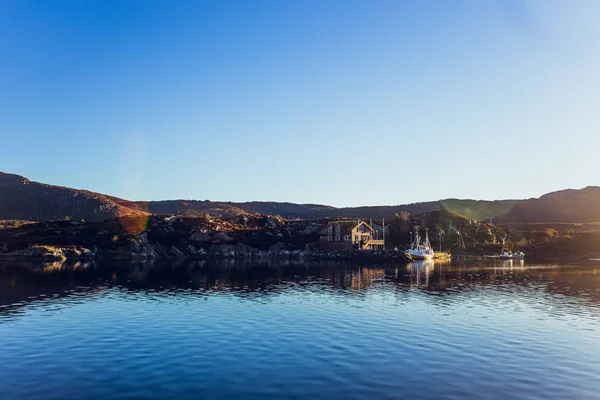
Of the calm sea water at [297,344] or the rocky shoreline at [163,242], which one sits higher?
the rocky shoreline at [163,242]

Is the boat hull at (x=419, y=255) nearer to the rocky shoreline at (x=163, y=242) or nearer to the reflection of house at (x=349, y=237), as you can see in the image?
the rocky shoreline at (x=163, y=242)

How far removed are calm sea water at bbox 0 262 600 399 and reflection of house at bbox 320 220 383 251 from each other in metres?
107

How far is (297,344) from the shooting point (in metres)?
34.0

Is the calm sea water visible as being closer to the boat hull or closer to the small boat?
the boat hull

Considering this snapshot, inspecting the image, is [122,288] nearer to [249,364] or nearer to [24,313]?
[24,313]

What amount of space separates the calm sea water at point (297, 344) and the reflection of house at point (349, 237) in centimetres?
10673

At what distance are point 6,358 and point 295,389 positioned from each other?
2016 cm

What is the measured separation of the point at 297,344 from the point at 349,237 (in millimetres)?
142101

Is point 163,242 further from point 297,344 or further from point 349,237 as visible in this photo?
point 297,344

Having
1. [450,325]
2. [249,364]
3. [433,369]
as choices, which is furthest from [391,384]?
[450,325]

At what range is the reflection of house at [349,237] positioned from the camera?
17462 centimetres

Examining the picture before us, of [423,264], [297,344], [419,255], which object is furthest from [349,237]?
[297,344]

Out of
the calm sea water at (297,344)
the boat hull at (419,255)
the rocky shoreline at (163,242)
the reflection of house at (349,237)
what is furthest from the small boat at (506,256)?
the calm sea water at (297,344)

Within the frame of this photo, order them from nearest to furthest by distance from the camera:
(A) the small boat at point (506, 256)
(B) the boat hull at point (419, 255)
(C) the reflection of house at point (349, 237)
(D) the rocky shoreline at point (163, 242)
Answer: (D) the rocky shoreline at point (163, 242), (B) the boat hull at point (419, 255), (A) the small boat at point (506, 256), (C) the reflection of house at point (349, 237)
